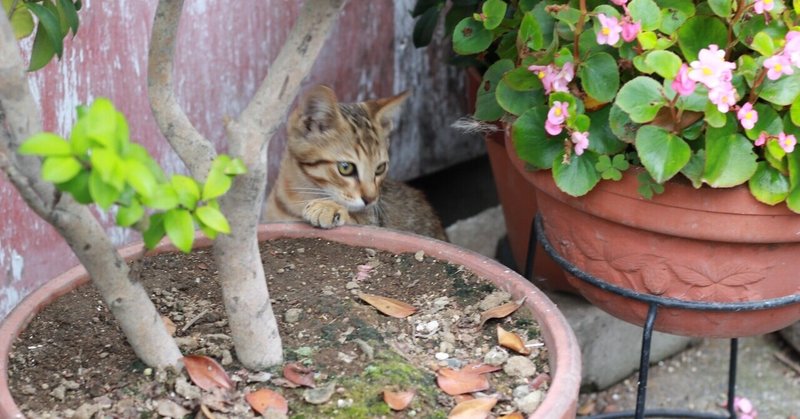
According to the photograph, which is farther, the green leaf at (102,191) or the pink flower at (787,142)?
the pink flower at (787,142)

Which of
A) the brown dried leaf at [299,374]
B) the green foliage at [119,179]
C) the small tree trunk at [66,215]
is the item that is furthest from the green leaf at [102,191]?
the brown dried leaf at [299,374]

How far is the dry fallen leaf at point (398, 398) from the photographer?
1.70 meters

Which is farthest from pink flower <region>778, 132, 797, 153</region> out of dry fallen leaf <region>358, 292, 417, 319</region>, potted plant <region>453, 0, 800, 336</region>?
dry fallen leaf <region>358, 292, 417, 319</region>

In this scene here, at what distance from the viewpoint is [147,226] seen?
4.48 ft

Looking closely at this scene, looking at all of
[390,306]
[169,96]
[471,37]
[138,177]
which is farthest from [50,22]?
[471,37]

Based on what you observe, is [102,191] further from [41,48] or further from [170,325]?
[170,325]

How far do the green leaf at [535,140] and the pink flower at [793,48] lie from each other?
482mm

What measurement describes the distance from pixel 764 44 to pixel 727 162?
0.23 meters

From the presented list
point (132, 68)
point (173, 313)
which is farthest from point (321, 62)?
point (173, 313)

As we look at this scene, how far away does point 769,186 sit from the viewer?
1870 millimetres

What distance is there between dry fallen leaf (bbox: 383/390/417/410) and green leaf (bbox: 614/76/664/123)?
0.67 metres

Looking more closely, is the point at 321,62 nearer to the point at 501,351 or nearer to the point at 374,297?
the point at 374,297

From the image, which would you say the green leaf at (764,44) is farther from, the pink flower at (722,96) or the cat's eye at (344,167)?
the cat's eye at (344,167)

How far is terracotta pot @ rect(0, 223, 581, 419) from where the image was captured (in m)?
1.64
